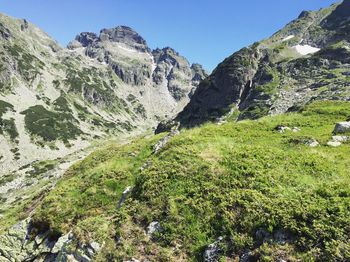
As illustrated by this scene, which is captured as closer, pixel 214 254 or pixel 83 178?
pixel 214 254

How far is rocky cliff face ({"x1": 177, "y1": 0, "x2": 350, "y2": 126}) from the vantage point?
108m

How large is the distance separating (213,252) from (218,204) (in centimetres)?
220

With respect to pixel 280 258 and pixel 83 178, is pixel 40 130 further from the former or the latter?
pixel 280 258

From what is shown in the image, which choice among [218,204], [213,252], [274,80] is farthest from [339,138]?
[274,80]

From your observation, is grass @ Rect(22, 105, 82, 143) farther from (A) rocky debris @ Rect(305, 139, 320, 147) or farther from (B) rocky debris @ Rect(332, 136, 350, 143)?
(B) rocky debris @ Rect(332, 136, 350, 143)

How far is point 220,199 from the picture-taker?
13.5 meters

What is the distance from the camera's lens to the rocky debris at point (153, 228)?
13336 millimetres

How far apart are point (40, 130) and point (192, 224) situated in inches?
7127

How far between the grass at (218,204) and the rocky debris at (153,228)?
22cm

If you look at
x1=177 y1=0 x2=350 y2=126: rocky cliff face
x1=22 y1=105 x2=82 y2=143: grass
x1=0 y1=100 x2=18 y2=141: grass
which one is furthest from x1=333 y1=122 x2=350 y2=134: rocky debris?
x1=22 y1=105 x2=82 y2=143: grass

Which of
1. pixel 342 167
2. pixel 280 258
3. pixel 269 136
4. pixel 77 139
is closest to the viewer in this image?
pixel 280 258

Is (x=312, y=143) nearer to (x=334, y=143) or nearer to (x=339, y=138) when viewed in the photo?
(x=334, y=143)

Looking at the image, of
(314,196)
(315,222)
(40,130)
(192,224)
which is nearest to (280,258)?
(315,222)

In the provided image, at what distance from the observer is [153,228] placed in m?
13.5
